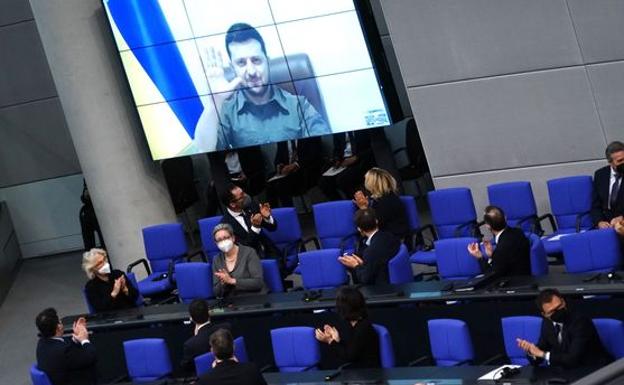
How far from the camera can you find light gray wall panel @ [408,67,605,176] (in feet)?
38.7

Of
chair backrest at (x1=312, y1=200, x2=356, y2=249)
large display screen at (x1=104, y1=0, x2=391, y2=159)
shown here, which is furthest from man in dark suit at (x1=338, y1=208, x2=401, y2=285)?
large display screen at (x1=104, y1=0, x2=391, y2=159)

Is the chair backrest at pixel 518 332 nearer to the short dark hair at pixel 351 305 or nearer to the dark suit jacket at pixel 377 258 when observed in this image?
the short dark hair at pixel 351 305

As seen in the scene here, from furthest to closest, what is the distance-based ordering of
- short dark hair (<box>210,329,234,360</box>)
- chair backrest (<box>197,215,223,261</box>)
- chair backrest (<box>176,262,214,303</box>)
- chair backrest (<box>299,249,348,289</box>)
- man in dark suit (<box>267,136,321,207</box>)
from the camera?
1. man in dark suit (<box>267,136,321,207</box>)
2. chair backrest (<box>197,215,223,261</box>)
3. chair backrest (<box>176,262,214,303</box>)
4. chair backrest (<box>299,249,348,289</box>)
5. short dark hair (<box>210,329,234,360</box>)

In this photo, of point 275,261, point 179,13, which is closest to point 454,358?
point 275,261

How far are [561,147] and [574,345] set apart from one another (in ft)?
15.9

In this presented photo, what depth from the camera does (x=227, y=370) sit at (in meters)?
7.89

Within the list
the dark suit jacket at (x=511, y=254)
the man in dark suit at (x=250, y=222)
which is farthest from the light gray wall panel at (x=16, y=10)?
the dark suit jacket at (x=511, y=254)

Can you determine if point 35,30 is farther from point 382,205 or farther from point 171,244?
point 382,205

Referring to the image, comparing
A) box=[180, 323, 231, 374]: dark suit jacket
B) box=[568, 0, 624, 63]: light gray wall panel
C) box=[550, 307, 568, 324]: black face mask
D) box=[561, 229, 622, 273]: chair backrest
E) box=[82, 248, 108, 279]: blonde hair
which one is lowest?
box=[550, 307, 568, 324]: black face mask

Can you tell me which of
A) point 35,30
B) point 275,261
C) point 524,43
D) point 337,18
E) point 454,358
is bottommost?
point 454,358

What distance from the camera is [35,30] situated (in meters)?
17.0

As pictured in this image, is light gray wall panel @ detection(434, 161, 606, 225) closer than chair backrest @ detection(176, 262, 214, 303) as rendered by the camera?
No

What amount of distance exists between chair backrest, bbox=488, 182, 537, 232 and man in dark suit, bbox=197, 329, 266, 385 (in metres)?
4.08

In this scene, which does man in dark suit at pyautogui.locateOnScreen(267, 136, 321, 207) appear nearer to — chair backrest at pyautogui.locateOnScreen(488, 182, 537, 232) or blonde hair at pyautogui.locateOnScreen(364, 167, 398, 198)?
blonde hair at pyautogui.locateOnScreen(364, 167, 398, 198)
